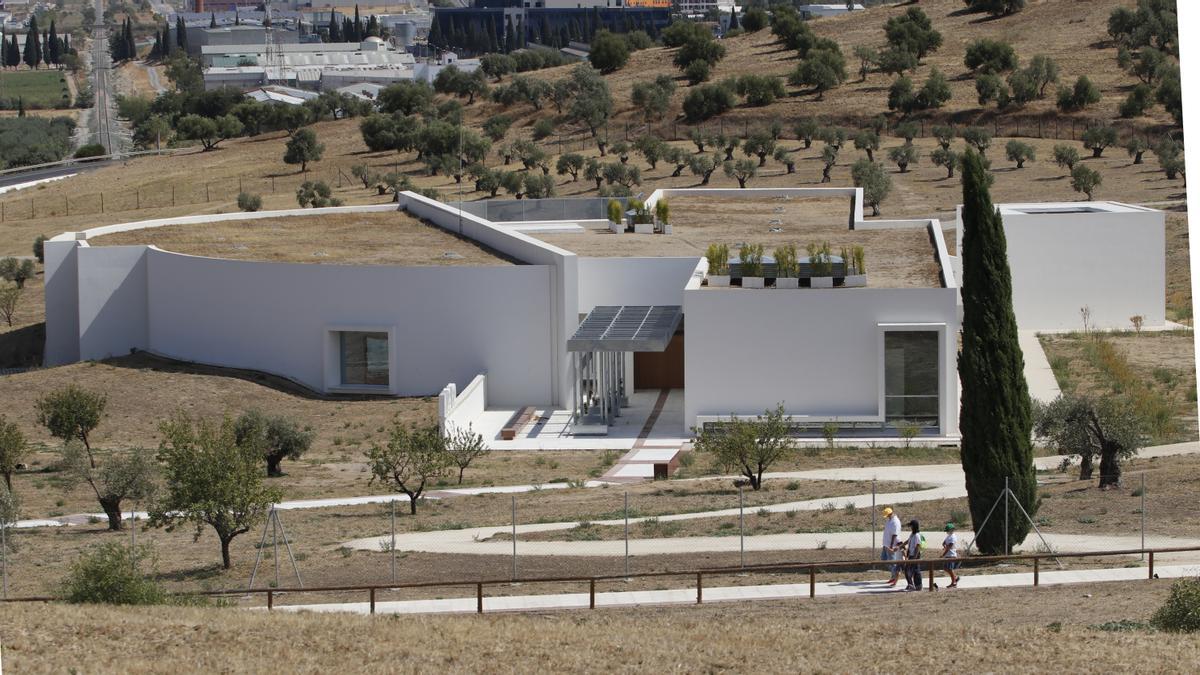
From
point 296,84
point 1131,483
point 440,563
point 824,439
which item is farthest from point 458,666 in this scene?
point 296,84

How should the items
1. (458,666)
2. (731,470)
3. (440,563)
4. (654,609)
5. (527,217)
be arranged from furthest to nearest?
1. (527,217)
2. (731,470)
3. (440,563)
4. (654,609)
5. (458,666)

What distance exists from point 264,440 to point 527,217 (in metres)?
26.2

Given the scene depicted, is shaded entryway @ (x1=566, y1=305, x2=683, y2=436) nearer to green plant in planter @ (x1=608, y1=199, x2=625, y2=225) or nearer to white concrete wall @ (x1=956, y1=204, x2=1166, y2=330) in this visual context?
green plant in planter @ (x1=608, y1=199, x2=625, y2=225)

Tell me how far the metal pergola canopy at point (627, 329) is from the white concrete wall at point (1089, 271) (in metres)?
12.6

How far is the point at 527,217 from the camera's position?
61.2 meters

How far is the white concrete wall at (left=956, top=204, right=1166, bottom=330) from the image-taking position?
52.3 metres

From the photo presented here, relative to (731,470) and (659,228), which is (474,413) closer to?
(731,470)

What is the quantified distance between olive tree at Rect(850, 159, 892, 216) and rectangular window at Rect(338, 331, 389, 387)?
26934mm

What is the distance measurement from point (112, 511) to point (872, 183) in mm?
43554

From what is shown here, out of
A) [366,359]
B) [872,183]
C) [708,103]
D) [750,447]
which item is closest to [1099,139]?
[872,183]

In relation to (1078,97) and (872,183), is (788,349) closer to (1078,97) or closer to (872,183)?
(872,183)

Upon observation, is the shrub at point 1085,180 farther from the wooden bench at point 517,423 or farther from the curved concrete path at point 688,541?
the curved concrete path at point 688,541

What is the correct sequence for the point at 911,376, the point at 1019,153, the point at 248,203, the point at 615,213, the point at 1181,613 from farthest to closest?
1. the point at 1019,153
2. the point at 248,203
3. the point at 615,213
4. the point at 911,376
5. the point at 1181,613

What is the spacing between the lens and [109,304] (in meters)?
49.2
